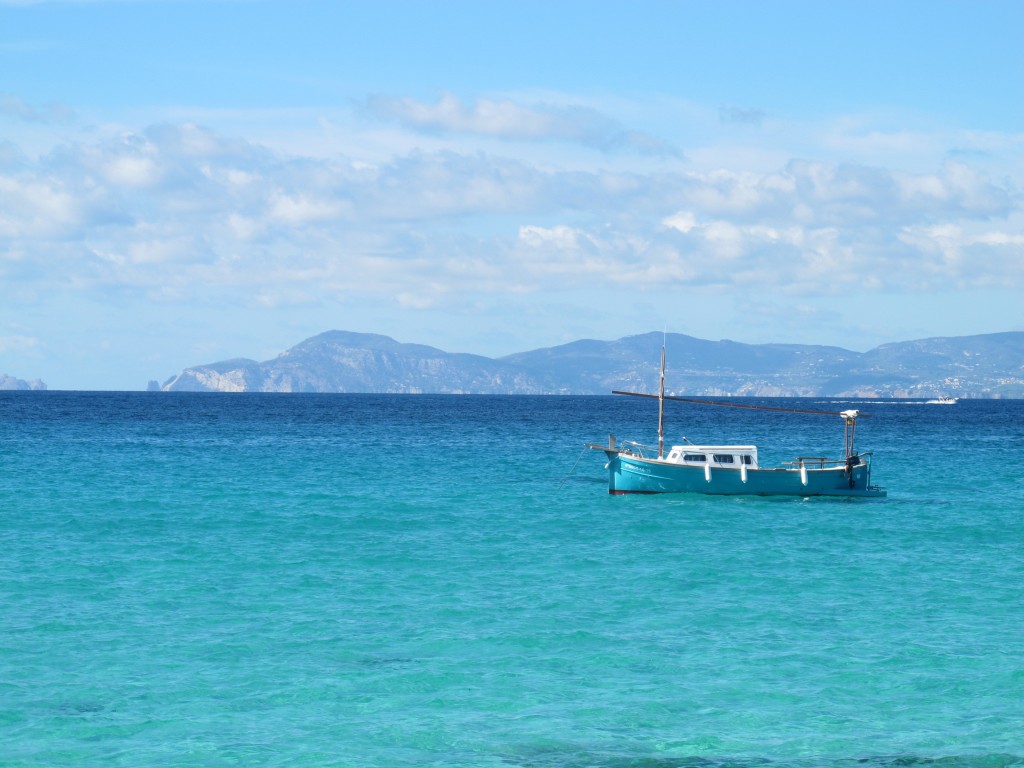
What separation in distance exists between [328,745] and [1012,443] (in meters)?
125

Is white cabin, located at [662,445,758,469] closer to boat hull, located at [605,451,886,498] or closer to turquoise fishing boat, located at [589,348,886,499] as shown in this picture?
turquoise fishing boat, located at [589,348,886,499]

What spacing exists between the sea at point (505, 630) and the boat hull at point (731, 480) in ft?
4.30

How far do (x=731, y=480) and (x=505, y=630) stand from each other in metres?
39.5

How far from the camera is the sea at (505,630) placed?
2316cm

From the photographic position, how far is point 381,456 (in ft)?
333

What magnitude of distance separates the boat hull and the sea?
131 centimetres

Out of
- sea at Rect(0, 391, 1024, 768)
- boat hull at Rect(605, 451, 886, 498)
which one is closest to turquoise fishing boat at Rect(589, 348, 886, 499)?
boat hull at Rect(605, 451, 886, 498)

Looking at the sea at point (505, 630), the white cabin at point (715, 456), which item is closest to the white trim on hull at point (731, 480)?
the white cabin at point (715, 456)

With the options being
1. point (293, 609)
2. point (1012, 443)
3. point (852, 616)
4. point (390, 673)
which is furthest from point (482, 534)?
point (1012, 443)

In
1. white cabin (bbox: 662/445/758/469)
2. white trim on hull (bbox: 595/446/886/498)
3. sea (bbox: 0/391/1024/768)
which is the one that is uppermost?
white cabin (bbox: 662/445/758/469)

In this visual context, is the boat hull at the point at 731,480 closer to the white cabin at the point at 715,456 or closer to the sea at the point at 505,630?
the white cabin at the point at 715,456

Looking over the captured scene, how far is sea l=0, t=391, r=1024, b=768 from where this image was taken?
23.2m

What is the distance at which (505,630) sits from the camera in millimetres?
32156

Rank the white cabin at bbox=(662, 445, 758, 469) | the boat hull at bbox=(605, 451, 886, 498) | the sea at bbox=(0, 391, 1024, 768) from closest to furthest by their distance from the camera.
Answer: the sea at bbox=(0, 391, 1024, 768)
the boat hull at bbox=(605, 451, 886, 498)
the white cabin at bbox=(662, 445, 758, 469)
